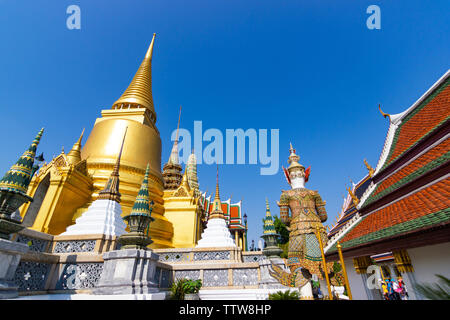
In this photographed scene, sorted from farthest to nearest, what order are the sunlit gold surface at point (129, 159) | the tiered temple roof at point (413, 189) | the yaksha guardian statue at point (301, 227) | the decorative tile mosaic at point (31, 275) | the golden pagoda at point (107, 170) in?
the sunlit gold surface at point (129, 159) → the golden pagoda at point (107, 170) → the yaksha guardian statue at point (301, 227) → the decorative tile mosaic at point (31, 275) → the tiered temple roof at point (413, 189)

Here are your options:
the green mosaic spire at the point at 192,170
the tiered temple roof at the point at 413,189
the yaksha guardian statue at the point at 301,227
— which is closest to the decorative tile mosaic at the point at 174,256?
the yaksha guardian statue at the point at 301,227

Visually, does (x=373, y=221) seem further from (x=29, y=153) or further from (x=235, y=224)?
(x=235, y=224)

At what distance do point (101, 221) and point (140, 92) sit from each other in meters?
15.2

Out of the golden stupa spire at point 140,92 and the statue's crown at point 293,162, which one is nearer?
the statue's crown at point 293,162

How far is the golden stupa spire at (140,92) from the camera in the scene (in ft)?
61.7

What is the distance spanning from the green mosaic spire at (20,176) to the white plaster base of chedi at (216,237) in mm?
8212

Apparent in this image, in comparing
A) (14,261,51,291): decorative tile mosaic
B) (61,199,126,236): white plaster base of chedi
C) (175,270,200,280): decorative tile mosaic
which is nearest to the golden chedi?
(61,199,126,236): white plaster base of chedi

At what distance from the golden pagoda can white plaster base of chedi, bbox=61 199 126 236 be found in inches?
115

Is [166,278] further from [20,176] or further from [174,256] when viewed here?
[20,176]

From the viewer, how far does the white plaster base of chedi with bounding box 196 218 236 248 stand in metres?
10.5

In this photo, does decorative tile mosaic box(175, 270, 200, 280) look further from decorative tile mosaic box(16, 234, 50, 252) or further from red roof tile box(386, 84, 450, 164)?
red roof tile box(386, 84, 450, 164)

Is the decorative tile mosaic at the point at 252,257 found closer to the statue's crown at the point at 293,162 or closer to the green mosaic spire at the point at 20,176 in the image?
the statue's crown at the point at 293,162

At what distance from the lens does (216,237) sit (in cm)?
1091

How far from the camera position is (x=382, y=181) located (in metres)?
6.96
